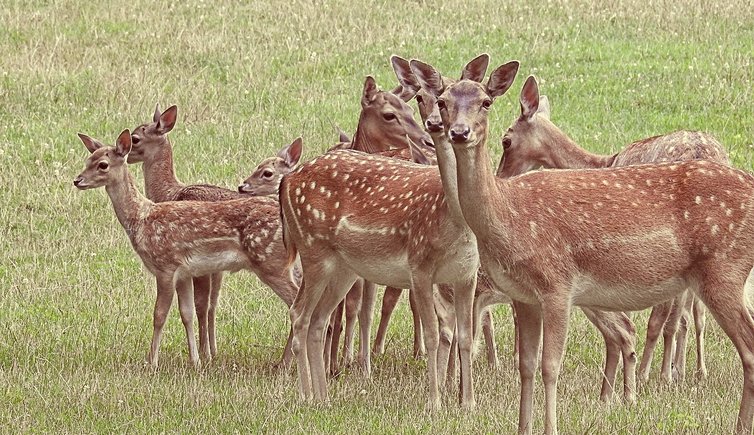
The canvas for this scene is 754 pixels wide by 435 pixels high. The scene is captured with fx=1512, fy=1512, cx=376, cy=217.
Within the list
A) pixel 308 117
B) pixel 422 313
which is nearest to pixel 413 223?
pixel 422 313

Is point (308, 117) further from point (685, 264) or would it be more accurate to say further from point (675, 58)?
point (685, 264)

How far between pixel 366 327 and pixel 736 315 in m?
2.98

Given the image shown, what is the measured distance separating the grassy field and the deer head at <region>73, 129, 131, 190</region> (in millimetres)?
881

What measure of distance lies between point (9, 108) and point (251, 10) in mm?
4585

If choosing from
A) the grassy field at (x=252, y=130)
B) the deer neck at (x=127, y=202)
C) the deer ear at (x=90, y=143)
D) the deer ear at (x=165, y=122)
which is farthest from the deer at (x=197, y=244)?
the deer ear at (x=165, y=122)

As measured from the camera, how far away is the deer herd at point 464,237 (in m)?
7.32

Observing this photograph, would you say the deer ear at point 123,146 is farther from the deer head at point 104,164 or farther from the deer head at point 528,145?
the deer head at point 528,145

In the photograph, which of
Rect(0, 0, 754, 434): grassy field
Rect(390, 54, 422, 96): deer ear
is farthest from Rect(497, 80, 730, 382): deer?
Rect(390, 54, 422, 96): deer ear

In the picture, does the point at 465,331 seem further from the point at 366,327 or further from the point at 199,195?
the point at 199,195

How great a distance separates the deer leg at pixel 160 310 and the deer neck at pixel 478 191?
3139mm

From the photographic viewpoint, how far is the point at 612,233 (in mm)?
7418

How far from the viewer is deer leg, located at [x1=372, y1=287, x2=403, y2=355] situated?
1010 cm

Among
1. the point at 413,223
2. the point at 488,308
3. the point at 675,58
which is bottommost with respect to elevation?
the point at 675,58

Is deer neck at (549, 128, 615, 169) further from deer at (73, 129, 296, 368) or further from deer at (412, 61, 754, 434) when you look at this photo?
deer at (412, 61, 754, 434)
